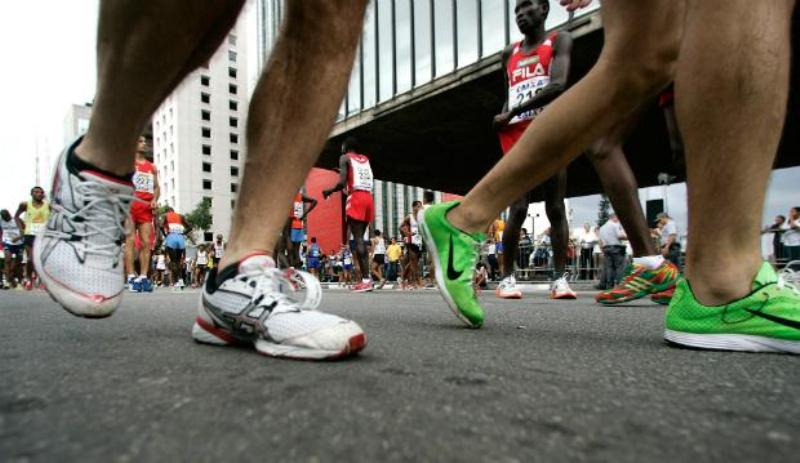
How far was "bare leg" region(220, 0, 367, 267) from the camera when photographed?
4.07ft

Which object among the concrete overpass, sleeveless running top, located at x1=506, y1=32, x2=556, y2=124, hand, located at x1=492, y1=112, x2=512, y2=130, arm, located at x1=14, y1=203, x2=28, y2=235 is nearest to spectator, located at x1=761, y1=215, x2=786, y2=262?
the concrete overpass

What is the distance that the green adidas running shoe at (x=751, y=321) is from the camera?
1.12 m

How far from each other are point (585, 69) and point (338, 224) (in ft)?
93.2

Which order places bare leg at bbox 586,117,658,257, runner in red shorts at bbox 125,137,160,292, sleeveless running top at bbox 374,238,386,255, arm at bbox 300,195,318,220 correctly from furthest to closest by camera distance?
sleeveless running top at bbox 374,238,386,255
arm at bbox 300,195,318,220
runner in red shorts at bbox 125,137,160,292
bare leg at bbox 586,117,658,257

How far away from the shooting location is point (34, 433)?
20.9 inches

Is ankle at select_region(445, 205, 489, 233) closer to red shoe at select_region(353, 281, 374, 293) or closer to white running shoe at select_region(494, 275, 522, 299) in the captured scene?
white running shoe at select_region(494, 275, 522, 299)

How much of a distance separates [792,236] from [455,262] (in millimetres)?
9265

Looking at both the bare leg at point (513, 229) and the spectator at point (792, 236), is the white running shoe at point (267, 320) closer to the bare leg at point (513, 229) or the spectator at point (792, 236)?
the bare leg at point (513, 229)

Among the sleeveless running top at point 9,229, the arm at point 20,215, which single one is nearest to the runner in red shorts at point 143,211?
the arm at point 20,215

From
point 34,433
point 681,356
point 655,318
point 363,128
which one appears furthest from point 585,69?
point 34,433

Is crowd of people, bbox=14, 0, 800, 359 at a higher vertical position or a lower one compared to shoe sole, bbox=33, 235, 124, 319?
higher

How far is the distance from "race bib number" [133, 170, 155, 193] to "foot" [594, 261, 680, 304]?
527cm

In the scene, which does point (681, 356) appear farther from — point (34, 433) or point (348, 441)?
point (34, 433)

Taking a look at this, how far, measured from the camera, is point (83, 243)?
1264mm
